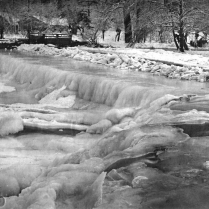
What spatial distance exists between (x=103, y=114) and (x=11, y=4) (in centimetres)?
3109

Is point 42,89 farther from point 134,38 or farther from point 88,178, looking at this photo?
point 134,38

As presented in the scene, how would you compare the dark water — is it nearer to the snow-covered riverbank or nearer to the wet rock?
the snow-covered riverbank

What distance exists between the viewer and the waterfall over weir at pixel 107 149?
4.36 meters

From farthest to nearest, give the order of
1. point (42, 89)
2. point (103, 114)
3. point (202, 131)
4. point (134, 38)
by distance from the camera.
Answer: point (134, 38) < point (42, 89) < point (103, 114) < point (202, 131)

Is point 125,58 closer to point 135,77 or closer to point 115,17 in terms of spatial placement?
point 135,77

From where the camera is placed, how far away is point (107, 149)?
6.03 m

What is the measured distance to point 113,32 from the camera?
36031mm

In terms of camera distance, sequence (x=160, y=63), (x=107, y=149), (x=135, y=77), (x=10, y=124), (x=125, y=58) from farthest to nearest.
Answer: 1. (x=125, y=58)
2. (x=160, y=63)
3. (x=135, y=77)
4. (x=10, y=124)
5. (x=107, y=149)

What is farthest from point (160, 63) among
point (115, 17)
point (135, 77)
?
point (115, 17)

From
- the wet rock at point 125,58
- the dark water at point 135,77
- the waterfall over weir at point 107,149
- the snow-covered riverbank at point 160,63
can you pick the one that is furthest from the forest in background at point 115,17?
the waterfall over weir at point 107,149

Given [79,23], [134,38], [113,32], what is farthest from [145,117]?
[113,32]

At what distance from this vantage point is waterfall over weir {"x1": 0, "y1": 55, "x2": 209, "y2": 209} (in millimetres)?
4355

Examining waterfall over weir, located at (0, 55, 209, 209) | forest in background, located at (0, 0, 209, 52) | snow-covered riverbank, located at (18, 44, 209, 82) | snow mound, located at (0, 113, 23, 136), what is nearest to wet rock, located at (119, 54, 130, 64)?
snow-covered riverbank, located at (18, 44, 209, 82)

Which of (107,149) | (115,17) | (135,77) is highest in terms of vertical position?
(115,17)
